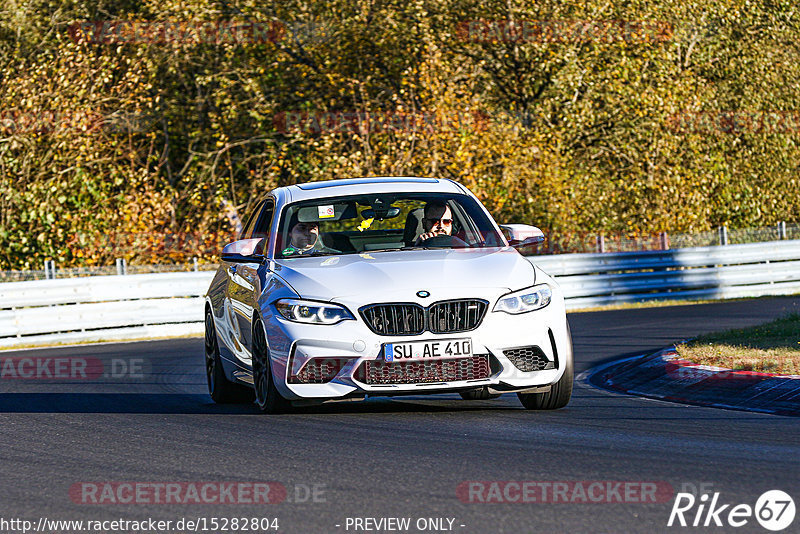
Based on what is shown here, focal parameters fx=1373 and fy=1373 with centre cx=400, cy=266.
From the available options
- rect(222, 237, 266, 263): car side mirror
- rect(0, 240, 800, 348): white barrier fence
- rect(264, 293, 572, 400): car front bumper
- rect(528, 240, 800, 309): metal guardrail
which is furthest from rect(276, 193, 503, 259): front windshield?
rect(528, 240, 800, 309): metal guardrail

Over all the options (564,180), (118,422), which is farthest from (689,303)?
(118,422)

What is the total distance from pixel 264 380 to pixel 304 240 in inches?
49.6

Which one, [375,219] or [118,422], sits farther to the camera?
[375,219]

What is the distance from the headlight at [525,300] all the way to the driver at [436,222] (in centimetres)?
147

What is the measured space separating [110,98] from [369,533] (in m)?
26.0

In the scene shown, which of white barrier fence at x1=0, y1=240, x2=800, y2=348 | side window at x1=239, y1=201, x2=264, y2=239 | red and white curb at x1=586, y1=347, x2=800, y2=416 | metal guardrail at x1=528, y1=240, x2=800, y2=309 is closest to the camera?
red and white curb at x1=586, y1=347, x2=800, y2=416

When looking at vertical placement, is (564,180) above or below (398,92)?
below

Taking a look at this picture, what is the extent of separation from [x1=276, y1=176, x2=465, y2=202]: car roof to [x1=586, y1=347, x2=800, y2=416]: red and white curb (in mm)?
2257

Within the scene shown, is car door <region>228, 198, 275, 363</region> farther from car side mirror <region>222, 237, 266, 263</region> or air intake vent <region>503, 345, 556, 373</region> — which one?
air intake vent <region>503, 345, 556, 373</region>

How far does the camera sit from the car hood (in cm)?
902

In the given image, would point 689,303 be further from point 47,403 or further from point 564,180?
point 47,403

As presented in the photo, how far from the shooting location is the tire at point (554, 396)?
9.38m

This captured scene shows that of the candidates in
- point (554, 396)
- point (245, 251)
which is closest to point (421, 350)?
point (554, 396)

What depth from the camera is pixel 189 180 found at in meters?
34.3
